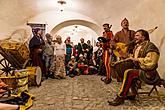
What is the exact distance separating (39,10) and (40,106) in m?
5.63

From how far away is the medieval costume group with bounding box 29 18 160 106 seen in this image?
3428 mm

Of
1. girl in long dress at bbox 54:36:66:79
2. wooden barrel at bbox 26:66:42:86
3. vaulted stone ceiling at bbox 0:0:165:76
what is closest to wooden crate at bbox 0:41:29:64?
wooden barrel at bbox 26:66:42:86

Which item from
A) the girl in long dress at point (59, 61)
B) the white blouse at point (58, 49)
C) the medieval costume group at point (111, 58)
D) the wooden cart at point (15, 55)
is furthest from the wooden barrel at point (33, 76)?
the white blouse at point (58, 49)

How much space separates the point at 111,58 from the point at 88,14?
160 inches

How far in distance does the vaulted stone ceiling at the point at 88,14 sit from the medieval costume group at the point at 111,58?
0.68m

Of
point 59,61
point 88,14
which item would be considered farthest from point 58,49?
point 88,14

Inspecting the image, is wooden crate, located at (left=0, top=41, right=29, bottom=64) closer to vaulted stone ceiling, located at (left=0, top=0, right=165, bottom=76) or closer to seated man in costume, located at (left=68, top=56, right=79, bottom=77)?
vaulted stone ceiling, located at (left=0, top=0, right=165, bottom=76)

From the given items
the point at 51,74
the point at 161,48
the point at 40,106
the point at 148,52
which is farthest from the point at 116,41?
the point at 51,74

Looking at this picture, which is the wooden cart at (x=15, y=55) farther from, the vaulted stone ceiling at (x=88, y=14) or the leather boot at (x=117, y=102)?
the leather boot at (x=117, y=102)

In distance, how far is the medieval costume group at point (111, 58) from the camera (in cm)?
343

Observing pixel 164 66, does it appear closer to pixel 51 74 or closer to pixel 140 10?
pixel 140 10

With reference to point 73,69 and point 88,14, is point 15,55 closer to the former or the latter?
point 73,69

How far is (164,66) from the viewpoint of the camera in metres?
4.55

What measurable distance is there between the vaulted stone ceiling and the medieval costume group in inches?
26.7
